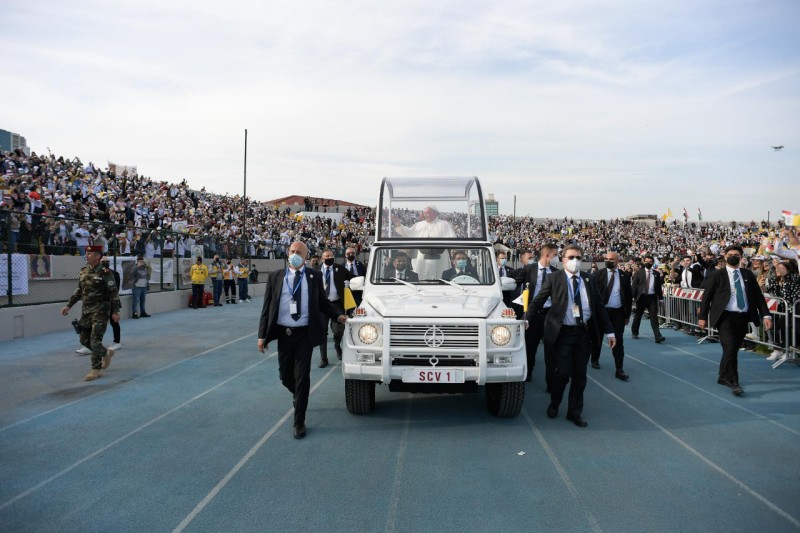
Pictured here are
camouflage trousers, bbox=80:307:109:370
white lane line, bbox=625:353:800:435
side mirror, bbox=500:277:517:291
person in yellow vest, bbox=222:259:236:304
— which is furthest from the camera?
person in yellow vest, bbox=222:259:236:304

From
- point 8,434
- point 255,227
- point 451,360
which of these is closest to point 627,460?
point 451,360

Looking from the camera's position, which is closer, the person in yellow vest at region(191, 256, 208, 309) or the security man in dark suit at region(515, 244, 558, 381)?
the security man in dark suit at region(515, 244, 558, 381)

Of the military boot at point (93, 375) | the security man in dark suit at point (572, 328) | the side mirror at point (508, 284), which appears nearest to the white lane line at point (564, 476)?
the security man in dark suit at point (572, 328)

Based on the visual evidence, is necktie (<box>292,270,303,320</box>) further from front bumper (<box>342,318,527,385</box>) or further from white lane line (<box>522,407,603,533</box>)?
white lane line (<box>522,407,603,533</box>)

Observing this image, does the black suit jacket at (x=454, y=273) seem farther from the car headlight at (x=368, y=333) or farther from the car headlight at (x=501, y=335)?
the car headlight at (x=368, y=333)

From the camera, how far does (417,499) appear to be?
4168 millimetres

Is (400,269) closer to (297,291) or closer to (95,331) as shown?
(297,291)

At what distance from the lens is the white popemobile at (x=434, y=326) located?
5691 millimetres

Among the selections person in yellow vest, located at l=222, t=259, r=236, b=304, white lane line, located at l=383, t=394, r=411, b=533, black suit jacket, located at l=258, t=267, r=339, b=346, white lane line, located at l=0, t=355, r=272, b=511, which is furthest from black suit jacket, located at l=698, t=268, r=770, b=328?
person in yellow vest, located at l=222, t=259, r=236, b=304

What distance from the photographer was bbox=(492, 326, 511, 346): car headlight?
5.79m

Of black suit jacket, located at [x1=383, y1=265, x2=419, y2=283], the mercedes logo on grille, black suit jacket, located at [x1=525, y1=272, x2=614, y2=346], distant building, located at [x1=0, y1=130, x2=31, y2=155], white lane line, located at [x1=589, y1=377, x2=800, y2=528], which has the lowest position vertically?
white lane line, located at [x1=589, y1=377, x2=800, y2=528]

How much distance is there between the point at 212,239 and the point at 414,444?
60.5 ft

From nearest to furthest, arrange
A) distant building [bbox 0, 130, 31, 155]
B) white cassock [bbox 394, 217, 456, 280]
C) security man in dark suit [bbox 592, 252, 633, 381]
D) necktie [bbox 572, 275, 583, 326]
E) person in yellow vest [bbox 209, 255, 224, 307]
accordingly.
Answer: necktie [bbox 572, 275, 583, 326] → white cassock [bbox 394, 217, 456, 280] → security man in dark suit [bbox 592, 252, 633, 381] → person in yellow vest [bbox 209, 255, 224, 307] → distant building [bbox 0, 130, 31, 155]

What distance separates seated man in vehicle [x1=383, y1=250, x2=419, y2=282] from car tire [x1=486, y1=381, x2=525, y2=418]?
179 centimetres
